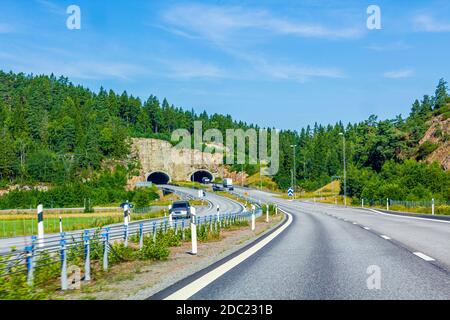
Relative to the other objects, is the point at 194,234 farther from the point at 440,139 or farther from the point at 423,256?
the point at 440,139

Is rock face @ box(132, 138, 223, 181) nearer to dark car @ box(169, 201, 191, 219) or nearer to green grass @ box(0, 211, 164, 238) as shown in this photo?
green grass @ box(0, 211, 164, 238)

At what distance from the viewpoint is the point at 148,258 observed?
569 inches

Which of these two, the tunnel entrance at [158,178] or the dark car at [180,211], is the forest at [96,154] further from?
the dark car at [180,211]

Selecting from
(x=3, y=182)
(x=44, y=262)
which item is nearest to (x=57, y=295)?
(x=44, y=262)

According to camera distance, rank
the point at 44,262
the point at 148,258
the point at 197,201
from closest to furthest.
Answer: the point at 44,262 < the point at 148,258 < the point at 197,201

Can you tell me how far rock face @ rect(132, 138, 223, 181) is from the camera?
6983 inches

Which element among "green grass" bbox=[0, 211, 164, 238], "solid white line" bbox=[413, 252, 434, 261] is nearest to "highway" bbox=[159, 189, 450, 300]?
"solid white line" bbox=[413, 252, 434, 261]

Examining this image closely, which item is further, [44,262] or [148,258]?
[148,258]

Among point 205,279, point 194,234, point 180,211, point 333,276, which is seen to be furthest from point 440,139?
point 205,279

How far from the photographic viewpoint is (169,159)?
184m

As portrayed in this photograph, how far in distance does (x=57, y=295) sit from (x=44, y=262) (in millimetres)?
2372

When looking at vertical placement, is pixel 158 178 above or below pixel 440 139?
below
